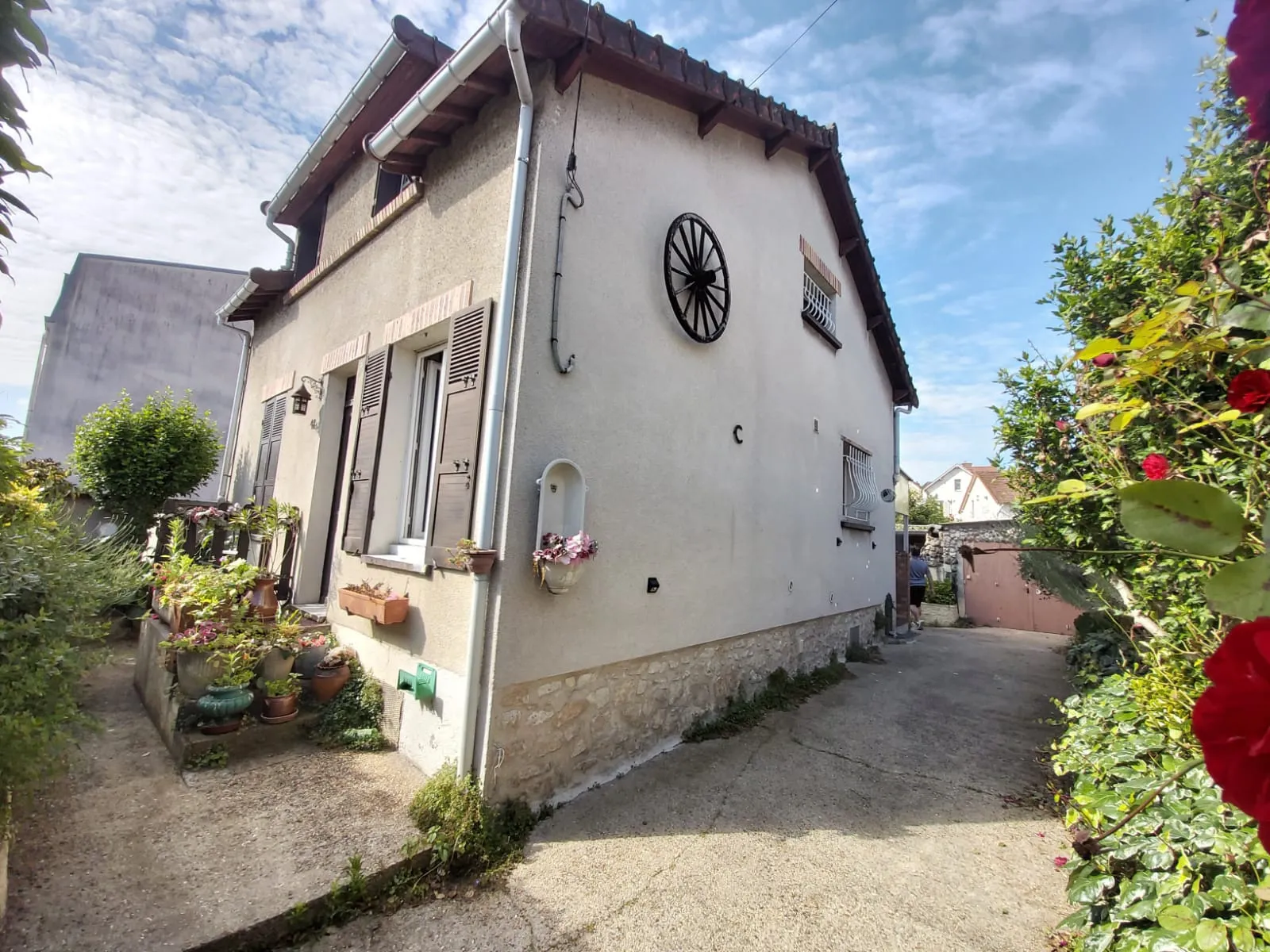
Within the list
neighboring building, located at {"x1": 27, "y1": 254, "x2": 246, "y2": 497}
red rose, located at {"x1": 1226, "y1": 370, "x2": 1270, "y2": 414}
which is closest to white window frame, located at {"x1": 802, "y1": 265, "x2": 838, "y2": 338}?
red rose, located at {"x1": 1226, "y1": 370, "x2": 1270, "y2": 414}

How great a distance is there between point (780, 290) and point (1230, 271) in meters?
5.87

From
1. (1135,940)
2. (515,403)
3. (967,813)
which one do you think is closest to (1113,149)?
(1135,940)

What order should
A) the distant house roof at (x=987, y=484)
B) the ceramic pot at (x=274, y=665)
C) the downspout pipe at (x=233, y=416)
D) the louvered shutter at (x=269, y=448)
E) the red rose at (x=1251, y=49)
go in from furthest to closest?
the distant house roof at (x=987, y=484)
the downspout pipe at (x=233, y=416)
the louvered shutter at (x=269, y=448)
the ceramic pot at (x=274, y=665)
the red rose at (x=1251, y=49)

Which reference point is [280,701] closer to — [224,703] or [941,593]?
[224,703]

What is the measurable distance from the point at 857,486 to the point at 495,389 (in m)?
7.00

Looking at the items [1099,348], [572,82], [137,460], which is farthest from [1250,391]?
[137,460]

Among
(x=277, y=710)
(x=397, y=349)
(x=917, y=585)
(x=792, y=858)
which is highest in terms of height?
(x=397, y=349)

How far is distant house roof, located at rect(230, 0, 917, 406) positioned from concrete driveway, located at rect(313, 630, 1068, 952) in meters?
5.34

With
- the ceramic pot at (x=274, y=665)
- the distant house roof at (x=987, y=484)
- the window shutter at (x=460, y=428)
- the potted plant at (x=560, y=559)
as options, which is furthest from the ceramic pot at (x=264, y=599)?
the distant house roof at (x=987, y=484)

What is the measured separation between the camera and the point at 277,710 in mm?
4312

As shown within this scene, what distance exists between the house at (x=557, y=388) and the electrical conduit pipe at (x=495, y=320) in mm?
21

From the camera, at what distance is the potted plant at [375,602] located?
431 centimetres

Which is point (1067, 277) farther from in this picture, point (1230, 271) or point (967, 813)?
point (967, 813)

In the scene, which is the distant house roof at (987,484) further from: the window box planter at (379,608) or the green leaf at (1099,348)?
the green leaf at (1099,348)
